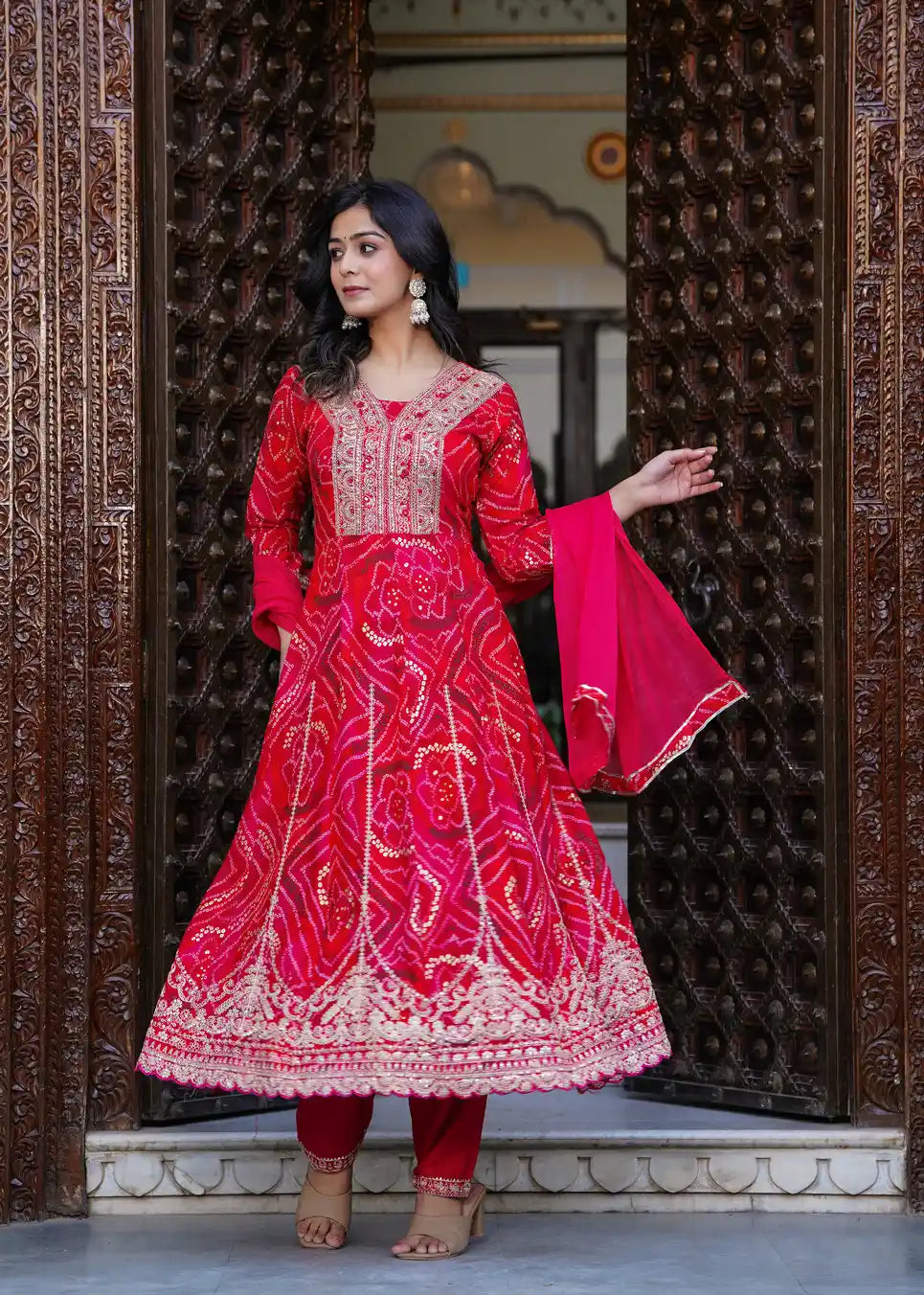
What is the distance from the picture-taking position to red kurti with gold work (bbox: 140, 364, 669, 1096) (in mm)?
3096

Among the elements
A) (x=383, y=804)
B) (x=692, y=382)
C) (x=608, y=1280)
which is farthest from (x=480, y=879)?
(x=692, y=382)

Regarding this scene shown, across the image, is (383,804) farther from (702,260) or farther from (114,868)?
(702,260)

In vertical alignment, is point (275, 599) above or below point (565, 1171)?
above

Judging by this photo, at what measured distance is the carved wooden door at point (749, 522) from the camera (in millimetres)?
3811

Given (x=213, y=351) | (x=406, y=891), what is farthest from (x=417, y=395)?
(x=406, y=891)

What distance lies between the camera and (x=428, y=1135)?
328cm

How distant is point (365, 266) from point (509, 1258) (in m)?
1.82

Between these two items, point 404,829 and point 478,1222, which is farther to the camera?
point 478,1222

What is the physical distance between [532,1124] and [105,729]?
3.99 ft

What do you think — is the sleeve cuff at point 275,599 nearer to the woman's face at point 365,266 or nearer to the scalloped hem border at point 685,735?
the woman's face at point 365,266

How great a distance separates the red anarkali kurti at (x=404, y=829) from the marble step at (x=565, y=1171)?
19.2 inches

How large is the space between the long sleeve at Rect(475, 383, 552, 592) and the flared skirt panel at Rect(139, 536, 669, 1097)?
9 cm

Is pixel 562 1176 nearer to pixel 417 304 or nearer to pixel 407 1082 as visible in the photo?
pixel 407 1082

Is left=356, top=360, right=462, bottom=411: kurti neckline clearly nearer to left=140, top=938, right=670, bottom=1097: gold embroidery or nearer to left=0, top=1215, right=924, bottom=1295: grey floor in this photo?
left=140, top=938, right=670, bottom=1097: gold embroidery
